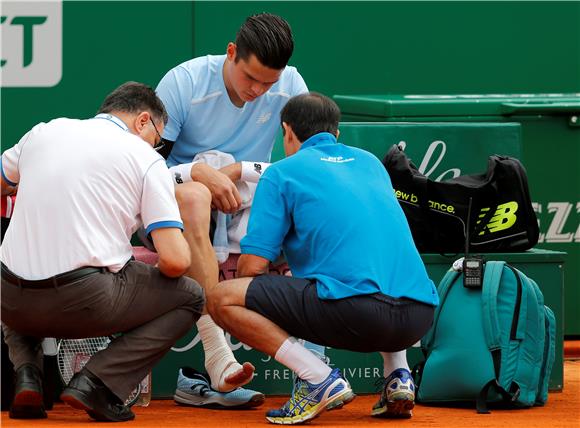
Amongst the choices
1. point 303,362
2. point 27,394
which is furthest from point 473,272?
point 27,394

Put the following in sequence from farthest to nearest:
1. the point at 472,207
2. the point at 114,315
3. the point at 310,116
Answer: the point at 472,207 → the point at 310,116 → the point at 114,315

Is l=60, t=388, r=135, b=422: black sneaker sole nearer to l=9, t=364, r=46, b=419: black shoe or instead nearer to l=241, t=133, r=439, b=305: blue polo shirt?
l=9, t=364, r=46, b=419: black shoe

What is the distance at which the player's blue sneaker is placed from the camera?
17.7ft

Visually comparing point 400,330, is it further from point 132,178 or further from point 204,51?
point 204,51

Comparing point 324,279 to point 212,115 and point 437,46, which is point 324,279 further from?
point 437,46

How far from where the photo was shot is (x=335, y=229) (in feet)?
16.1

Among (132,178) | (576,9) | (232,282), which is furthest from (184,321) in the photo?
(576,9)

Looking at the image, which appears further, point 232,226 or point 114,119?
point 232,226

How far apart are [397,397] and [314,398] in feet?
1.18

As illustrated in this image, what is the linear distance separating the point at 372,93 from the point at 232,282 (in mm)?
3027

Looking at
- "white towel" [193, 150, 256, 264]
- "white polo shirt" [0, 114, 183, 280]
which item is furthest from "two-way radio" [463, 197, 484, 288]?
"white polo shirt" [0, 114, 183, 280]

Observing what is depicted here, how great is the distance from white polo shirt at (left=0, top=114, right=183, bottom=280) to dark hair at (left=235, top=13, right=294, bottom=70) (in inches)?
33.9

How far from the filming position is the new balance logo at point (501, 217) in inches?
225

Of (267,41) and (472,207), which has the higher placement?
(267,41)
